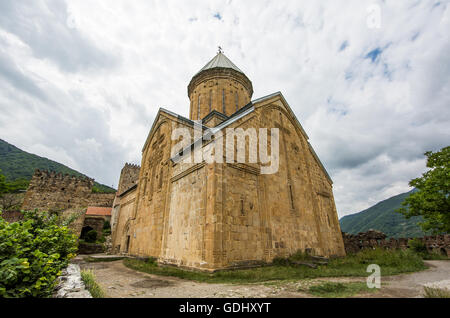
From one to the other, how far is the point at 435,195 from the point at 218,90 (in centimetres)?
1698

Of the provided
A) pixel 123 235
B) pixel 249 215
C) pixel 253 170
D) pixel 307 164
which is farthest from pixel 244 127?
pixel 123 235

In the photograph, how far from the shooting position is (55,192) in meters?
23.2

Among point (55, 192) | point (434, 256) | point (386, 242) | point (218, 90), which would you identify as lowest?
point (434, 256)

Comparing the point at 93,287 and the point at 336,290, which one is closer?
the point at 93,287

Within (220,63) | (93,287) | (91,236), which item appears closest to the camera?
(93,287)

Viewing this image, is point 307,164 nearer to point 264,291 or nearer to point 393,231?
point 264,291

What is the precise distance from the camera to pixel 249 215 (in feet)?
25.9

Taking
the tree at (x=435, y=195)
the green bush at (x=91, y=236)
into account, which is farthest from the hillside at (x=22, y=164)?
the tree at (x=435, y=195)

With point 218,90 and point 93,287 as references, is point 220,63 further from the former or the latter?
point 93,287

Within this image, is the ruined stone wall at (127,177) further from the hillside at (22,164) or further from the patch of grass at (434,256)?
the patch of grass at (434,256)

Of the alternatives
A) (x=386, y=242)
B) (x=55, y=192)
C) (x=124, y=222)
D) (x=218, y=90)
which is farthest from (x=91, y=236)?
(x=386, y=242)

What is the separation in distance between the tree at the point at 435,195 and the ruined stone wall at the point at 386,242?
0.66 m

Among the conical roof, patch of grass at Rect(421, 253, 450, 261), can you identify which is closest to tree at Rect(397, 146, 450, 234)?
patch of grass at Rect(421, 253, 450, 261)

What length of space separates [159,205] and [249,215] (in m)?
5.84
